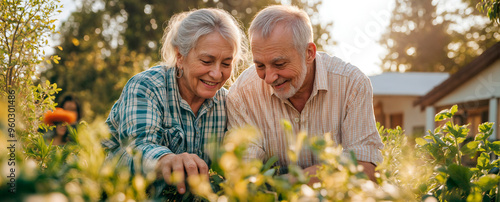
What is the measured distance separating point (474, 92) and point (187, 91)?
14.8 meters

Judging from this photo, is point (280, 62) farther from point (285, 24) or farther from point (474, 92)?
point (474, 92)

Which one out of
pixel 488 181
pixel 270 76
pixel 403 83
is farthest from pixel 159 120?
pixel 403 83

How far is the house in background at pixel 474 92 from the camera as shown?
45.0 ft

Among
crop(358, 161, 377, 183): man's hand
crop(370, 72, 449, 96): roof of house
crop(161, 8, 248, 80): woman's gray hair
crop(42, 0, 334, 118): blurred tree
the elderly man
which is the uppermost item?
crop(42, 0, 334, 118): blurred tree

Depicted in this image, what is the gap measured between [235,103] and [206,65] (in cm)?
33

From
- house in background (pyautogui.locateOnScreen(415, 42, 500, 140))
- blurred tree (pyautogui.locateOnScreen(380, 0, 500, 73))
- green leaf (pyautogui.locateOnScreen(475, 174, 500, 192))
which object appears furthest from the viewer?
blurred tree (pyautogui.locateOnScreen(380, 0, 500, 73))

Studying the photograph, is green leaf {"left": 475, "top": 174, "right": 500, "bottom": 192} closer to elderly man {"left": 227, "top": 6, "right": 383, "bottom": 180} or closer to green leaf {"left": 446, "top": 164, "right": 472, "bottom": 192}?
green leaf {"left": 446, "top": 164, "right": 472, "bottom": 192}

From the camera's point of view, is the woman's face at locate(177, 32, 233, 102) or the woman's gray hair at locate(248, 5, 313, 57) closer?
the woman's face at locate(177, 32, 233, 102)

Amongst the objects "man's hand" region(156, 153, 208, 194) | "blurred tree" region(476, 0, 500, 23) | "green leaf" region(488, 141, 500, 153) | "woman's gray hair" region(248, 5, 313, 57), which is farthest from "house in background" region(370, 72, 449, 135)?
"man's hand" region(156, 153, 208, 194)

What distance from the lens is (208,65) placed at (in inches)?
106

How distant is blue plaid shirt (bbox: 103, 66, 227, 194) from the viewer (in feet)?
6.79

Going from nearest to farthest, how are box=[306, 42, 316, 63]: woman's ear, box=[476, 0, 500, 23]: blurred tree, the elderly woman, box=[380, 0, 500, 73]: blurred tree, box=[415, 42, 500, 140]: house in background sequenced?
the elderly woman, box=[476, 0, 500, 23]: blurred tree, box=[306, 42, 316, 63]: woman's ear, box=[415, 42, 500, 140]: house in background, box=[380, 0, 500, 73]: blurred tree

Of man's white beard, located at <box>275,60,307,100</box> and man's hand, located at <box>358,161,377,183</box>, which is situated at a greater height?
man's white beard, located at <box>275,60,307,100</box>

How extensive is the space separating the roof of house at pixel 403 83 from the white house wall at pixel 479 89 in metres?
2.96
